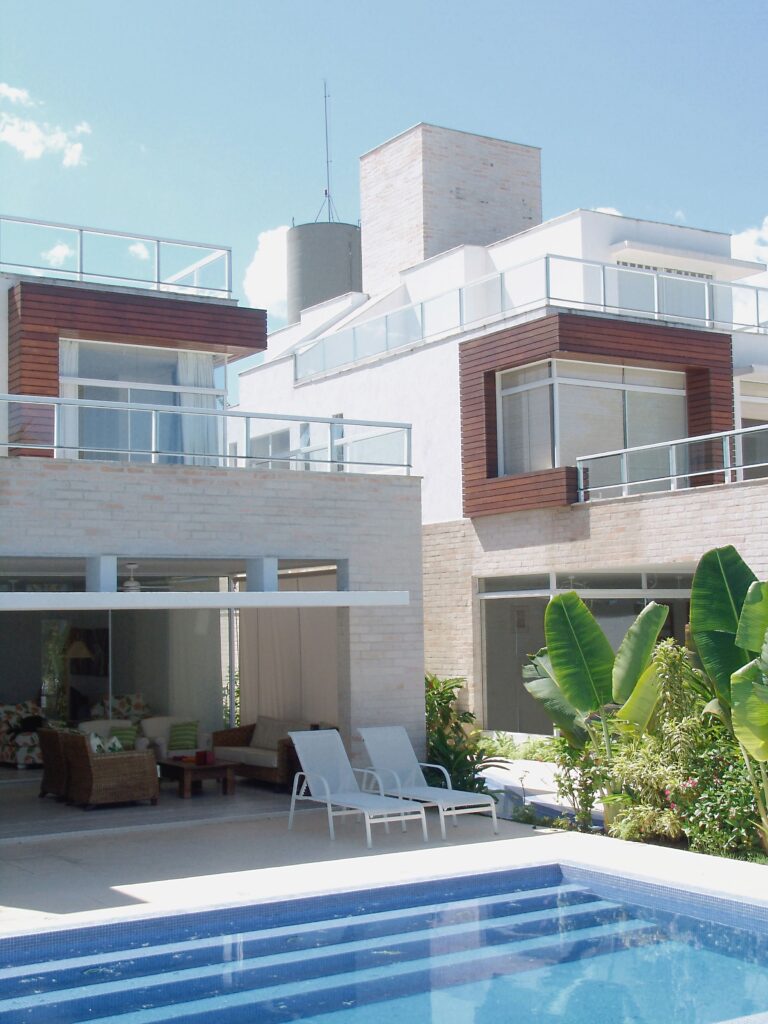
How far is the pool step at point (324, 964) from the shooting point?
879 cm

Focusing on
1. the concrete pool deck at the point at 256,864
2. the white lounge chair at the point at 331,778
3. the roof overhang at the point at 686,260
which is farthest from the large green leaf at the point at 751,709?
the roof overhang at the point at 686,260

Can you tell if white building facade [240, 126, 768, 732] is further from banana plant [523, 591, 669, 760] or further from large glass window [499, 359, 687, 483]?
banana plant [523, 591, 669, 760]

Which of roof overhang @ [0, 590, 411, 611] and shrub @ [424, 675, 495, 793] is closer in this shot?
roof overhang @ [0, 590, 411, 611]

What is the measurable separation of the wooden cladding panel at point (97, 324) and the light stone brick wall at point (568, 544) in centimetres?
557

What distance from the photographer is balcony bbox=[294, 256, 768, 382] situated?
75.7ft

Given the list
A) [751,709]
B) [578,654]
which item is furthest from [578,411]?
[751,709]

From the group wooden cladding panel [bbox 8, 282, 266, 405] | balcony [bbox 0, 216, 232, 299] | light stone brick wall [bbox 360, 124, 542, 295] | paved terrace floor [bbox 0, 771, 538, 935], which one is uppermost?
light stone brick wall [bbox 360, 124, 542, 295]

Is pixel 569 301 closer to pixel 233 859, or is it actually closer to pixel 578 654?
pixel 578 654

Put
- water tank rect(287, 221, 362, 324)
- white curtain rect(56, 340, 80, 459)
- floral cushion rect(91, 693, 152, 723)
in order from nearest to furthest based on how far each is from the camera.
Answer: white curtain rect(56, 340, 80, 459), floral cushion rect(91, 693, 152, 723), water tank rect(287, 221, 362, 324)

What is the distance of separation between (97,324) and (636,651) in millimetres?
10566

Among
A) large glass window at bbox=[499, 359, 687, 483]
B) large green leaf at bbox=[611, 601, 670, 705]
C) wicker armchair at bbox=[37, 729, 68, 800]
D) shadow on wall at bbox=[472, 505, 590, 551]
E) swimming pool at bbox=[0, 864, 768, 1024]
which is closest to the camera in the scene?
swimming pool at bbox=[0, 864, 768, 1024]

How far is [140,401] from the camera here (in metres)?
19.6

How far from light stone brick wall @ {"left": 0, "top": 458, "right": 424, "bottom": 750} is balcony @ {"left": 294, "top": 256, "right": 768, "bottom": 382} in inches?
277

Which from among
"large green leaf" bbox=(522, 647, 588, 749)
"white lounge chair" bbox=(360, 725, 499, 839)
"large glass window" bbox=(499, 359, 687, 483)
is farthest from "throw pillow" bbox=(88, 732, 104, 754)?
"large glass window" bbox=(499, 359, 687, 483)
